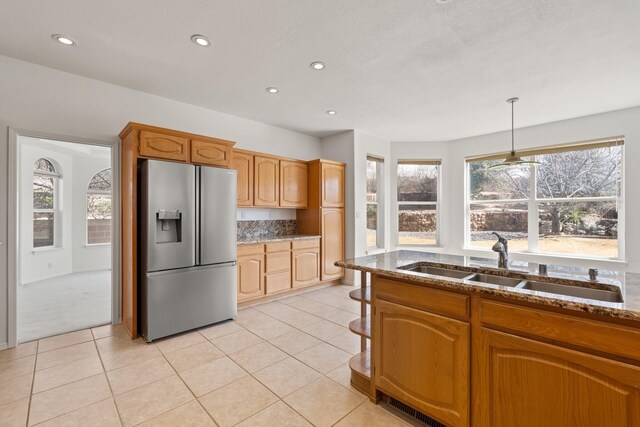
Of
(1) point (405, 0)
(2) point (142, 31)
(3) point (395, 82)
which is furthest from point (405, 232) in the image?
(2) point (142, 31)

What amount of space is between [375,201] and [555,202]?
9.31ft

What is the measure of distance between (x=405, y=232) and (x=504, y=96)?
117 inches

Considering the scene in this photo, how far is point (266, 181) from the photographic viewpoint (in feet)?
14.3

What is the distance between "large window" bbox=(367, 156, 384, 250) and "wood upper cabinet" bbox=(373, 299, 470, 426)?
362 cm

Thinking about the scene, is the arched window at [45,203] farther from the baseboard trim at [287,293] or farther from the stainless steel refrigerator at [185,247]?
the baseboard trim at [287,293]

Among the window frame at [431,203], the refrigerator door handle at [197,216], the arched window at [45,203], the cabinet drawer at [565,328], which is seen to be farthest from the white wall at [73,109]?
the cabinet drawer at [565,328]

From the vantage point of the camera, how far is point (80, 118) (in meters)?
3.04

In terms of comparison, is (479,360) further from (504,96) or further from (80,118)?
(80,118)

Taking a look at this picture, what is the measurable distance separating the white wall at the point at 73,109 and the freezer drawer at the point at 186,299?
4.19 feet

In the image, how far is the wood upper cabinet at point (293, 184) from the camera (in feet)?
15.1

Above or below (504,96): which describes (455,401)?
below

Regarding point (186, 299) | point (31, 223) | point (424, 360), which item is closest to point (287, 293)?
point (186, 299)

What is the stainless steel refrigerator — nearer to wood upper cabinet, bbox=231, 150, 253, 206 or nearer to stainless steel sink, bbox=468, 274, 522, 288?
wood upper cabinet, bbox=231, 150, 253, 206

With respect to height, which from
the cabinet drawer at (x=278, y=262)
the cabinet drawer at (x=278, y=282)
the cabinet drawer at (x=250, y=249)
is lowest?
the cabinet drawer at (x=278, y=282)
